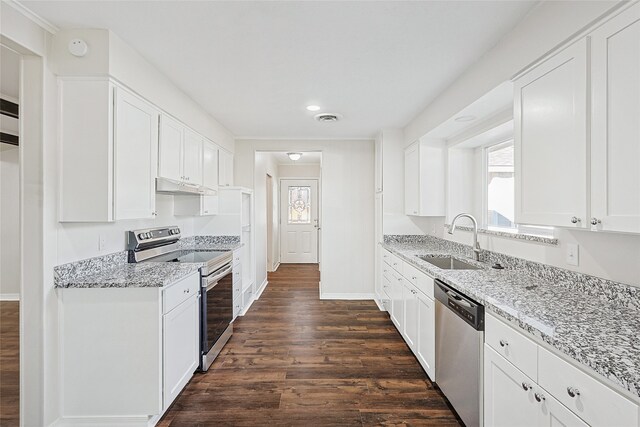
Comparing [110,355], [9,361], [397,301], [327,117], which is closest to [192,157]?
[327,117]

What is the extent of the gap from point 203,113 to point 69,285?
7.13 feet

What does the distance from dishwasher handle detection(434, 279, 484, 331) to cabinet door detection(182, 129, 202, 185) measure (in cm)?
246

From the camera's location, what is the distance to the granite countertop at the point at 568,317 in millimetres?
954

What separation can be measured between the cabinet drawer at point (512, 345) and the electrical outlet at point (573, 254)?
24.9 inches

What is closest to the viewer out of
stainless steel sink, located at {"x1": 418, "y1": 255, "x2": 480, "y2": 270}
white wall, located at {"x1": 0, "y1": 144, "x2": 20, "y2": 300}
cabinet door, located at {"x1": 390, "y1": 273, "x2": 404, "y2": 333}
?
white wall, located at {"x1": 0, "y1": 144, "x2": 20, "y2": 300}

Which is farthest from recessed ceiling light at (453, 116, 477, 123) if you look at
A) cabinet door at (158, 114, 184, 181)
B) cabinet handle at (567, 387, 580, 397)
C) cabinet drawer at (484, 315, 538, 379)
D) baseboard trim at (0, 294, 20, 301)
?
baseboard trim at (0, 294, 20, 301)

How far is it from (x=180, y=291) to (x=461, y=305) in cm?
185

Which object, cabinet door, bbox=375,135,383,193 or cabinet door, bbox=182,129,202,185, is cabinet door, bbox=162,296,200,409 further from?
cabinet door, bbox=375,135,383,193

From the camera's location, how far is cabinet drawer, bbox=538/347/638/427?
2.95ft

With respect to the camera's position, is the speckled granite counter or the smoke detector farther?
the smoke detector

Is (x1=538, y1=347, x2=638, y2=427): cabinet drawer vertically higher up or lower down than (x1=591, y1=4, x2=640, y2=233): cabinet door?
lower down

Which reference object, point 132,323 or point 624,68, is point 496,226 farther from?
point 132,323

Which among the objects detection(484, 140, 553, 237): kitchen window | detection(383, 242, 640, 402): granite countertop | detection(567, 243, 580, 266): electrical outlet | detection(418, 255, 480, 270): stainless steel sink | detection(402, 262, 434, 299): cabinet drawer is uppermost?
detection(484, 140, 553, 237): kitchen window

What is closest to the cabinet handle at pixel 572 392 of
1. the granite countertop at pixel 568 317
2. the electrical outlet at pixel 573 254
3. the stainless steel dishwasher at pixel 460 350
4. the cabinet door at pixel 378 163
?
the granite countertop at pixel 568 317
